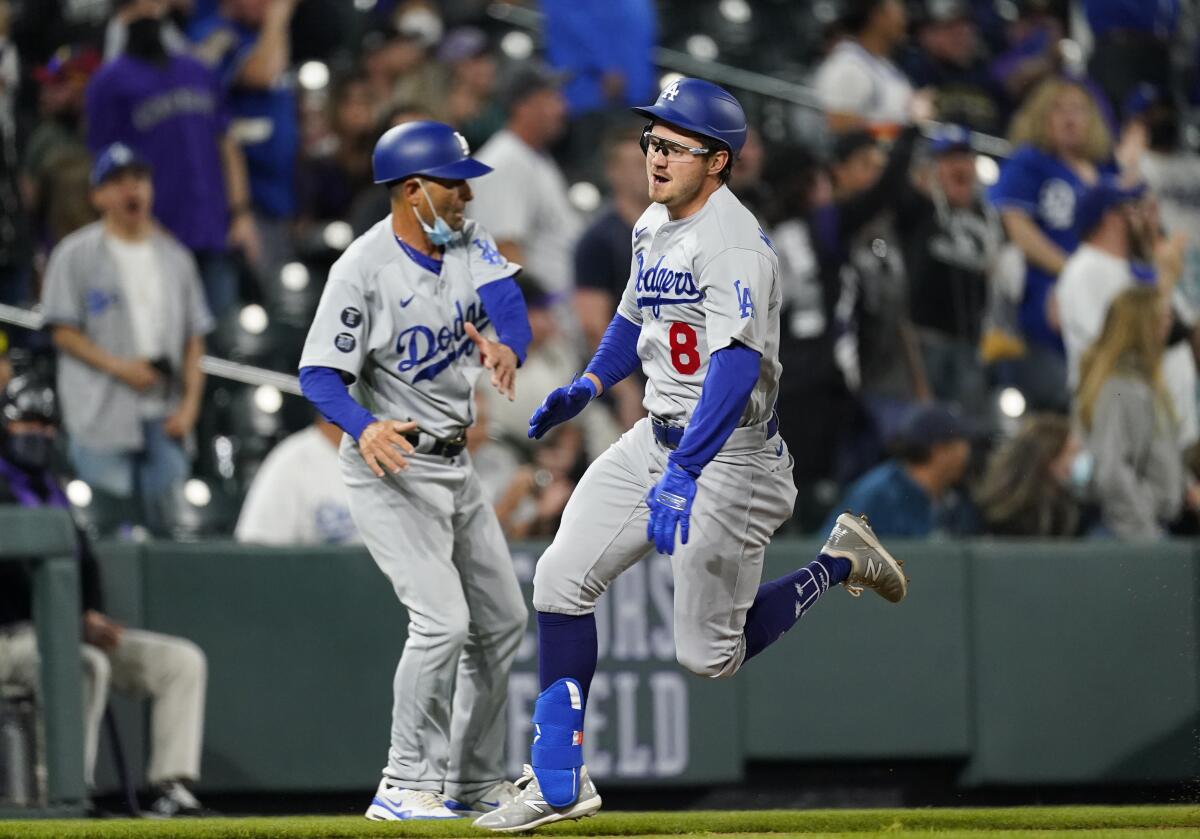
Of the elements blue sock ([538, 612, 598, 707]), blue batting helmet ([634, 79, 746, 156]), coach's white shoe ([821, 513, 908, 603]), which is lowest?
blue sock ([538, 612, 598, 707])

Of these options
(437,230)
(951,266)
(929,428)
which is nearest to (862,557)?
(437,230)

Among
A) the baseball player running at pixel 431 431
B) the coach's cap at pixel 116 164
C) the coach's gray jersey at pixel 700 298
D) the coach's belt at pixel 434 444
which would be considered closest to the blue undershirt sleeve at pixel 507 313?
the baseball player running at pixel 431 431

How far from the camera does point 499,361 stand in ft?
16.9

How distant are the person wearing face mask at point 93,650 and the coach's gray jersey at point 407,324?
5.41 ft

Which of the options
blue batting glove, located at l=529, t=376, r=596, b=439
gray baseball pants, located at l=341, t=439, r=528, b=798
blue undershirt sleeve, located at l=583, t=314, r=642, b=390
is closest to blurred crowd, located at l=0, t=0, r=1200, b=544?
gray baseball pants, located at l=341, t=439, r=528, b=798

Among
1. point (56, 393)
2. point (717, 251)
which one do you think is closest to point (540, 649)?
point (717, 251)

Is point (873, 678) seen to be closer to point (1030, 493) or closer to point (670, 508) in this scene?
point (1030, 493)

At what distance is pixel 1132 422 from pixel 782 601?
10.9ft

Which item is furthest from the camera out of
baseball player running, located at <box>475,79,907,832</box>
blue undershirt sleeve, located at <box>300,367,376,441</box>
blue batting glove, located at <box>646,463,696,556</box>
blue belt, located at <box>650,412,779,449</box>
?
blue undershirt sleeve, located at <box>300,367,376,441</box>

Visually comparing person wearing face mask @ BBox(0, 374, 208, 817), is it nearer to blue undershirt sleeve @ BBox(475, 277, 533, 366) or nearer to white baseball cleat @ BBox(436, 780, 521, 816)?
white baseball cleat @ BBox(436, 780, 521, 816)

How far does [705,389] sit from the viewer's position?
14.5 feet

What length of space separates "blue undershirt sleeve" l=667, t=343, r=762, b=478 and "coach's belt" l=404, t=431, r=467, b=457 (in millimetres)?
1119

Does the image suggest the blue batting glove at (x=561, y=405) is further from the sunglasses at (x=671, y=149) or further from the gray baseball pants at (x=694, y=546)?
the sunglasses at (x=671, y=149)

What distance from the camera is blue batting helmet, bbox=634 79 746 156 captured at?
15.0 feet
